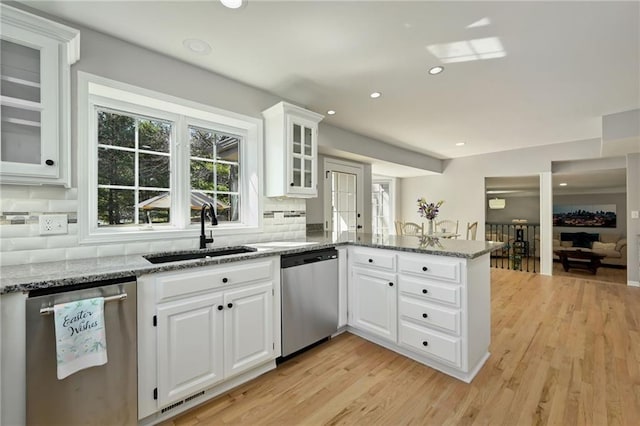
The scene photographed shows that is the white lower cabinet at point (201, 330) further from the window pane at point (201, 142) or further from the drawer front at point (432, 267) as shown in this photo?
the window pane at point (201, 142)

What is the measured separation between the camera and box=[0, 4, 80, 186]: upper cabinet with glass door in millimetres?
1421

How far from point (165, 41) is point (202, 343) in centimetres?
211

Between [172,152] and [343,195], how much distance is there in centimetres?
295

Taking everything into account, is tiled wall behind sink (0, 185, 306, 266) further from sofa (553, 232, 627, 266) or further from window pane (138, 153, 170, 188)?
sofa (553, 232, 627, 266)

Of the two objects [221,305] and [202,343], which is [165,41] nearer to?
[221,305]

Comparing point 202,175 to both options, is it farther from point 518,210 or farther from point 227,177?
point 518,210

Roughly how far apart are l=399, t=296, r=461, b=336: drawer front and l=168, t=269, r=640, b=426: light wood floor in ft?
1.22

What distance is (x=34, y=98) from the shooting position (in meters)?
1.48

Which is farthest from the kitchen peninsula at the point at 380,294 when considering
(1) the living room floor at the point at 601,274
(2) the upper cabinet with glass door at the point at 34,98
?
(1) the living room floor at the point at 601,274

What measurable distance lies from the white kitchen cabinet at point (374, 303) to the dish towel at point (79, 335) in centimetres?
190

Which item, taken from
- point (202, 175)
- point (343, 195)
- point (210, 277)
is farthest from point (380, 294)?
point (343, 195)

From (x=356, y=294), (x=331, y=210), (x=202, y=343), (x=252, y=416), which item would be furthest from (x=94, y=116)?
(x=331, y=210)

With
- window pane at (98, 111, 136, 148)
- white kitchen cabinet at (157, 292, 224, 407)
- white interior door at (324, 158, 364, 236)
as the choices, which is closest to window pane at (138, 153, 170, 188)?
window pane at (98, 111, 136, 148)

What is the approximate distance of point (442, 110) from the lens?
3352 millimetres
